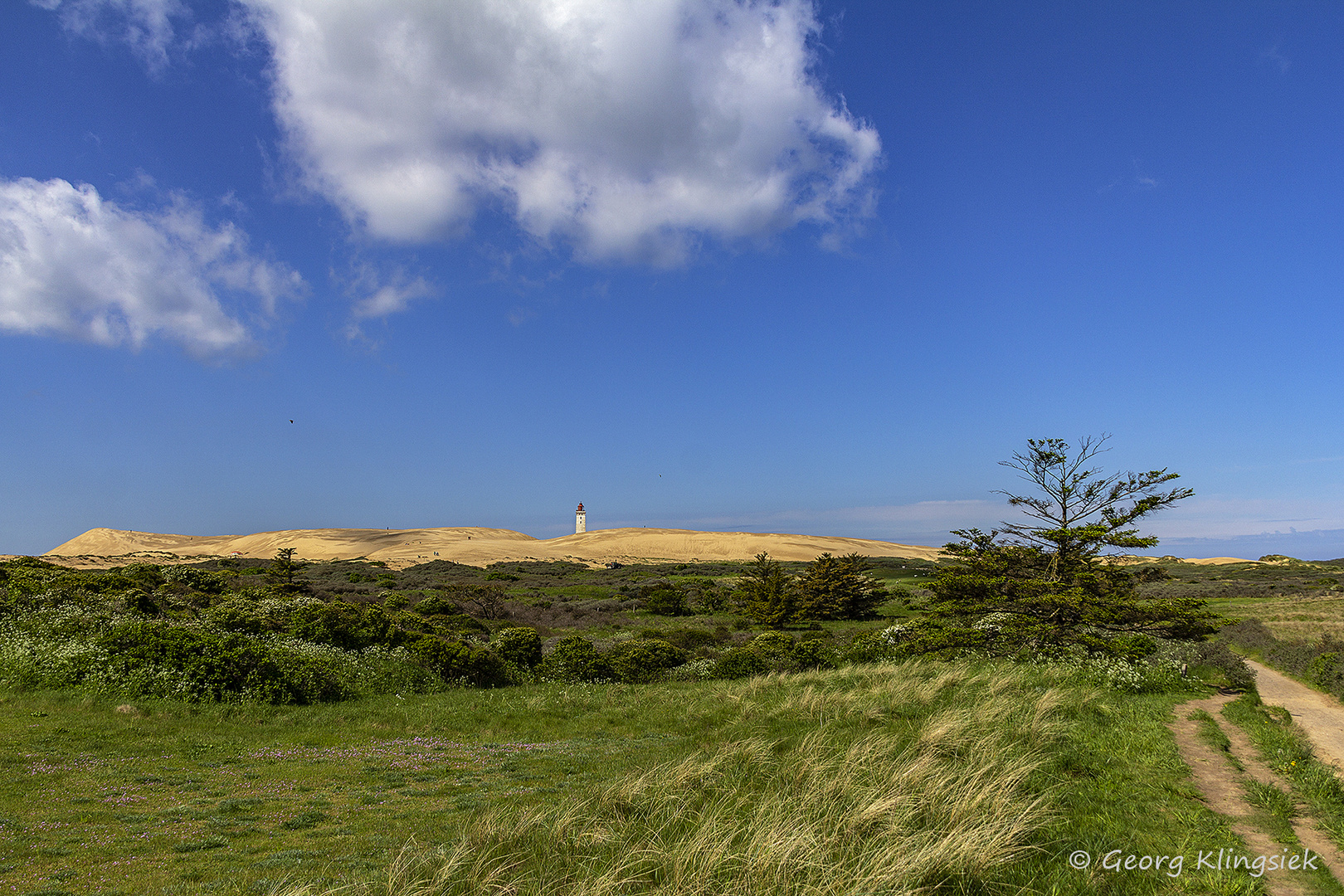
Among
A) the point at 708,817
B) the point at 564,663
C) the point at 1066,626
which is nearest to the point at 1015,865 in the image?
the point at 708,817

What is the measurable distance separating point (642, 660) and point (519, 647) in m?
4.45

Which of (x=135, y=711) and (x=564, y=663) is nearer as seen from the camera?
(x=135, y=711)

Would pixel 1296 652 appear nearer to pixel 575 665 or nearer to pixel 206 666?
pixel 575 665

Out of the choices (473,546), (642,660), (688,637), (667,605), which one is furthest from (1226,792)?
(473,546)

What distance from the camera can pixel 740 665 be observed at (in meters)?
21.7

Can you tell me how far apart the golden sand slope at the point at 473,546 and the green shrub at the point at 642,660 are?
203ft

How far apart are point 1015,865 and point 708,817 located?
9.23ft

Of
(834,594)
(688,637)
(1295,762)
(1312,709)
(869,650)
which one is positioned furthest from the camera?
(834,594)

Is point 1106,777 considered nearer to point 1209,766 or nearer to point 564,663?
point 1209,766

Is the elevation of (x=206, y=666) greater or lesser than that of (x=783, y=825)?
lesser

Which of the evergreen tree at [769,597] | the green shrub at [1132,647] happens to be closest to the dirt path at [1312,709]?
the green shrub at [1132,647]

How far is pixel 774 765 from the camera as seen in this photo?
8992 millimetres

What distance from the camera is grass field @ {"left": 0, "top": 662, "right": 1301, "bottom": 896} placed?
5465 millimetres

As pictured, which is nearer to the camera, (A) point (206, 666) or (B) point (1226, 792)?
(B) point (1226, 792)
